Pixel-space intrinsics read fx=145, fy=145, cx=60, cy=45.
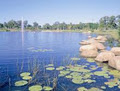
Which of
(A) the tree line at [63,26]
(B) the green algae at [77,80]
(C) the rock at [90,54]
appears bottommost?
(B) the green algae at [77,80]

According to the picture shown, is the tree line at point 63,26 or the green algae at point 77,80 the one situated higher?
the tree line at point 63,26

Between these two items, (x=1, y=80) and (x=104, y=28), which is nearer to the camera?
(x=1, y=80)

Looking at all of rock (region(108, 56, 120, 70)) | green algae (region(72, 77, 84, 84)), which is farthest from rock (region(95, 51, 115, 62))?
green algae (region(72, 77, 84, 84))

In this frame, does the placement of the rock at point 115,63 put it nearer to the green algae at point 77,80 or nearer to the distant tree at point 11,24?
the green algae at point 77,80

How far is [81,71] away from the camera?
1088 cm

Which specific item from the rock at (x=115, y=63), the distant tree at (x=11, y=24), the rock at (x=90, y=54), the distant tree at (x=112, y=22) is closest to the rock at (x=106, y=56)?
the rock at (x=115, y=63)

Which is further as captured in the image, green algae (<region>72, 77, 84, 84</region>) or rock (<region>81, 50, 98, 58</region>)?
rock (<region>81, 50, 98, 58</region>)

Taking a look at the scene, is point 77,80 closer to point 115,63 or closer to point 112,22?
point 115,63

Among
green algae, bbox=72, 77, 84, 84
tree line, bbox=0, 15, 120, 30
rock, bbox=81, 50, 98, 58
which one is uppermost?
tree line, bbox=0, 15, 120, 30

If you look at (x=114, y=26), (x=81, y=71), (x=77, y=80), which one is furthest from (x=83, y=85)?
(x=114, y=26)

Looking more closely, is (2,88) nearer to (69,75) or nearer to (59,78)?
(59,78)

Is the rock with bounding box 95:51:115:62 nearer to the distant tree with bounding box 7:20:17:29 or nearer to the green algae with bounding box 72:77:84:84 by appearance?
the green algae with bounding box 72:77:84:84

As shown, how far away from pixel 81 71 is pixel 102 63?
431cm

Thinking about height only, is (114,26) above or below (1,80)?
above
